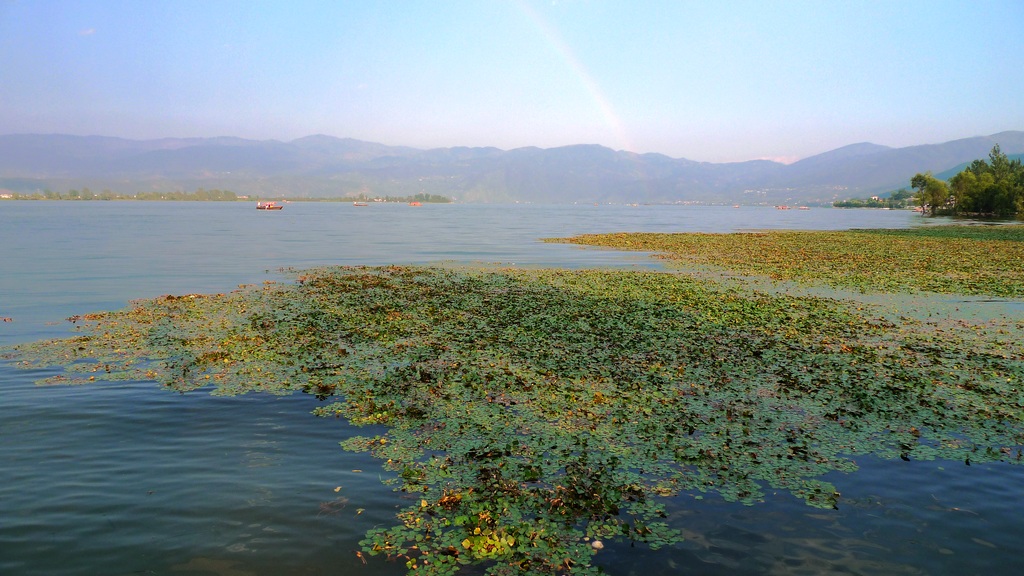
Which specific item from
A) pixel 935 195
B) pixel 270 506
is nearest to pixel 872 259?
pixel 270 506

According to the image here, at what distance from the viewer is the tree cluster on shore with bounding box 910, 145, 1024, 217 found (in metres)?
149

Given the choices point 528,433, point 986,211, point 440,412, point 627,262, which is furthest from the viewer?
point 986,211

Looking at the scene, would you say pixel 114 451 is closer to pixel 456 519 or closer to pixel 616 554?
pixel 456 519

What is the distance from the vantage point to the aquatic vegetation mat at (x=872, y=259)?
1475 inches

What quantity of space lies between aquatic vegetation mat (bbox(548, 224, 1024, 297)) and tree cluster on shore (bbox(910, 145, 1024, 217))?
3337 inches

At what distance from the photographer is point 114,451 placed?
1216 centimetres

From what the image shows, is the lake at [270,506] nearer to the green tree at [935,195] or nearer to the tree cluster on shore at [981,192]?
the tree cluster on shore at [981,192]

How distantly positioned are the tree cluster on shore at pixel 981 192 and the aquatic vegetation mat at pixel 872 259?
84.8 metres

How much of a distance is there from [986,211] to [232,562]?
194m

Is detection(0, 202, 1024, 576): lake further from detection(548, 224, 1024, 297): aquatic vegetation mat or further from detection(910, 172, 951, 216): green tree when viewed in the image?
detection(910, 172, 951, 216): green tree

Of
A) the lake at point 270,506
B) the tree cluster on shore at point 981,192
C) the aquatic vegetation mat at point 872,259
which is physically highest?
the tree cluster on shore at point 981,192

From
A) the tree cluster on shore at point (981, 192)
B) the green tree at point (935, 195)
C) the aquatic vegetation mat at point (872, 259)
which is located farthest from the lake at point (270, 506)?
the green tree at point (935, 195)

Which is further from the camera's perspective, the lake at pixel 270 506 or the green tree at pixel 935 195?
the green tree at pixel 935 195

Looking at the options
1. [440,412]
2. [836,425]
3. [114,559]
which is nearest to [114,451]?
[114,559]
